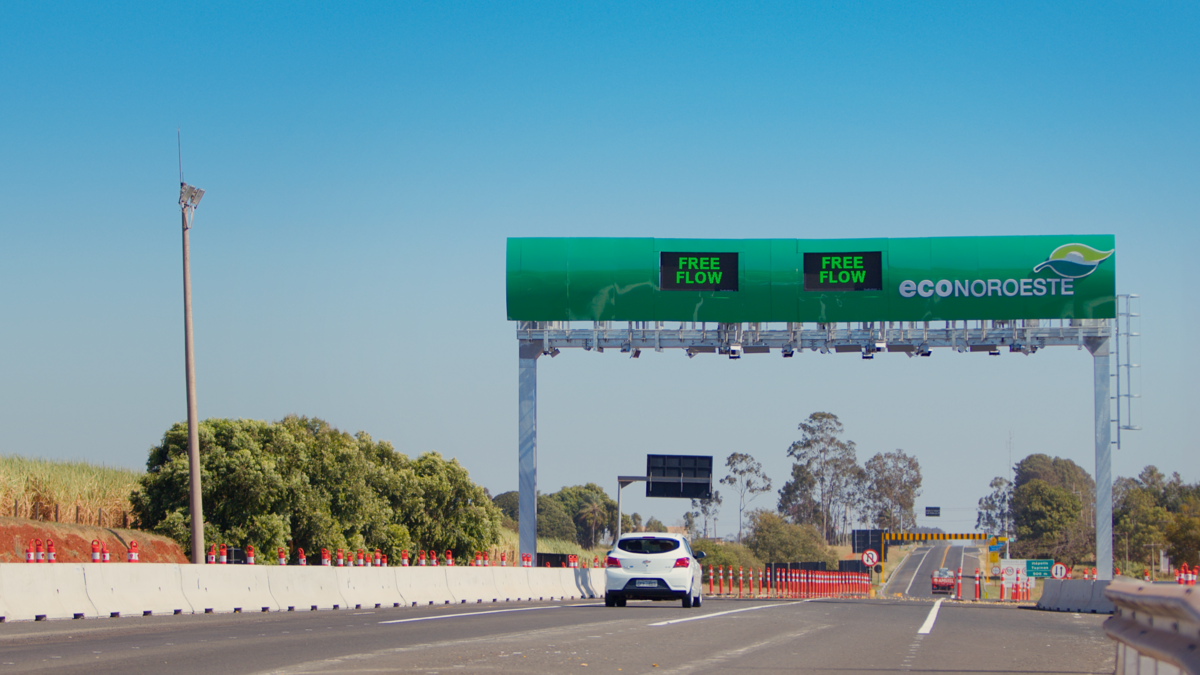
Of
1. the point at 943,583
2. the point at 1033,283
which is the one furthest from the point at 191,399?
the point at 943,583

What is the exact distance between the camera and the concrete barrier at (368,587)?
910 inches

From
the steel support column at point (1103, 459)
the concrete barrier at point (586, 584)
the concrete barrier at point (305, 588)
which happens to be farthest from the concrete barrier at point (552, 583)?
the steel support column at point (1103, 459)

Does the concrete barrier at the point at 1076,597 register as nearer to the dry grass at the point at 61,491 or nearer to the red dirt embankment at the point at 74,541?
the red dirt embankment at the point at 74,541

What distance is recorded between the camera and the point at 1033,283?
37125mm

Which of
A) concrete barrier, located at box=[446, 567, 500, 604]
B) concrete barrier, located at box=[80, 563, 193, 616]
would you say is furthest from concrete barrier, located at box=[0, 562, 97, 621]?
concrete barrier, located at box=[446, 567, 500, 604]

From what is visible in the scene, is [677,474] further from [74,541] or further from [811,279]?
[74,541]

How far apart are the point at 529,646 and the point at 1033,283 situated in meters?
28.5

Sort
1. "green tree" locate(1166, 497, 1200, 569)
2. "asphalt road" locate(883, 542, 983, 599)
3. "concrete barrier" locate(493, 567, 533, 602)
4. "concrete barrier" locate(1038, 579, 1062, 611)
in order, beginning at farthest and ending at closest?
A: "asphalt road" locate(883, 542, 983, 599) → "green tree" locate(1166, 497, 1200, 569) → "concrete barrier" locate(1038, 579, 1062, 611) → "concrete barrier" locate(493, 567, 533, 602)

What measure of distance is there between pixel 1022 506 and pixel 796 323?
446ft

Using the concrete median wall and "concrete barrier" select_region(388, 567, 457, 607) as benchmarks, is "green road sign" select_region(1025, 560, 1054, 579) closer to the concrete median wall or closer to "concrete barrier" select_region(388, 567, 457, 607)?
the concrete median wall

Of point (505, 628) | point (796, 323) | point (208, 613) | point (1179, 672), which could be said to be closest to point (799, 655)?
point (505, 628)

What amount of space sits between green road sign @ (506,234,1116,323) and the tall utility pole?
37.8 feet

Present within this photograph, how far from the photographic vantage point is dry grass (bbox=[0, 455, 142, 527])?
111 ft

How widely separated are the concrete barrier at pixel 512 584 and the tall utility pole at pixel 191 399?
22.8 feet
